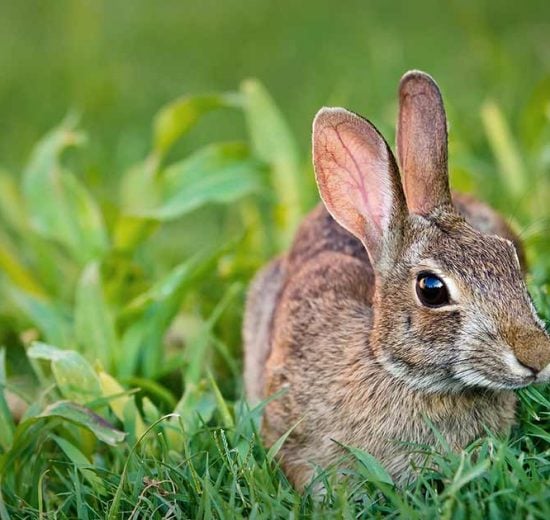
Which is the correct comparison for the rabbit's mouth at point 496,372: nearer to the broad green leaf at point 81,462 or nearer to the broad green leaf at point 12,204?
the broad green leaf at point 81,462

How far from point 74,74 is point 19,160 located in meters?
1.01

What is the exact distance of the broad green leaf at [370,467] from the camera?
3.94 metres

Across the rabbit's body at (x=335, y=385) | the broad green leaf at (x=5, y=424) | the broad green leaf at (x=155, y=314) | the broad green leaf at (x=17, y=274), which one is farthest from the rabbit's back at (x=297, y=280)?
the broad green leaf at (x=17, y=274)

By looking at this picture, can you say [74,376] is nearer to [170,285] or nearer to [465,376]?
[170,285]

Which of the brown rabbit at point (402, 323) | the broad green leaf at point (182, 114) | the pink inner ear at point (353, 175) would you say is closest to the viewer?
the brown rabbit at point (402, 323)

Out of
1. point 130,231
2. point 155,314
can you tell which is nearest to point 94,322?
point 155,314

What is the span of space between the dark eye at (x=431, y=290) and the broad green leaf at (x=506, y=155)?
8.35ft

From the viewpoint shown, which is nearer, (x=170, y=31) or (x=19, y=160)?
(x=19, y=160)

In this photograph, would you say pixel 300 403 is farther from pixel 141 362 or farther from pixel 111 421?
pixel 141 362

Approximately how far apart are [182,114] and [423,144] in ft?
6.05

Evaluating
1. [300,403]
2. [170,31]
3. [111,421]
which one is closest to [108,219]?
[111,421]

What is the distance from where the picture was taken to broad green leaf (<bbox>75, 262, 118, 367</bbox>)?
5.13 meters

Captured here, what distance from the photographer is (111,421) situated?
15.4 feet

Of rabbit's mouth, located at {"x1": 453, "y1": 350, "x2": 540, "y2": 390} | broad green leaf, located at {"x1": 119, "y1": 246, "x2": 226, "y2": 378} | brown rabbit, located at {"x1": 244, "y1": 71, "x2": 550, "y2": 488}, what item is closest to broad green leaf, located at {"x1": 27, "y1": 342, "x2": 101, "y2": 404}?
broad green leaf, located at {"x1": 119, "y1": 246, "x2": 226, "y2": 378}
